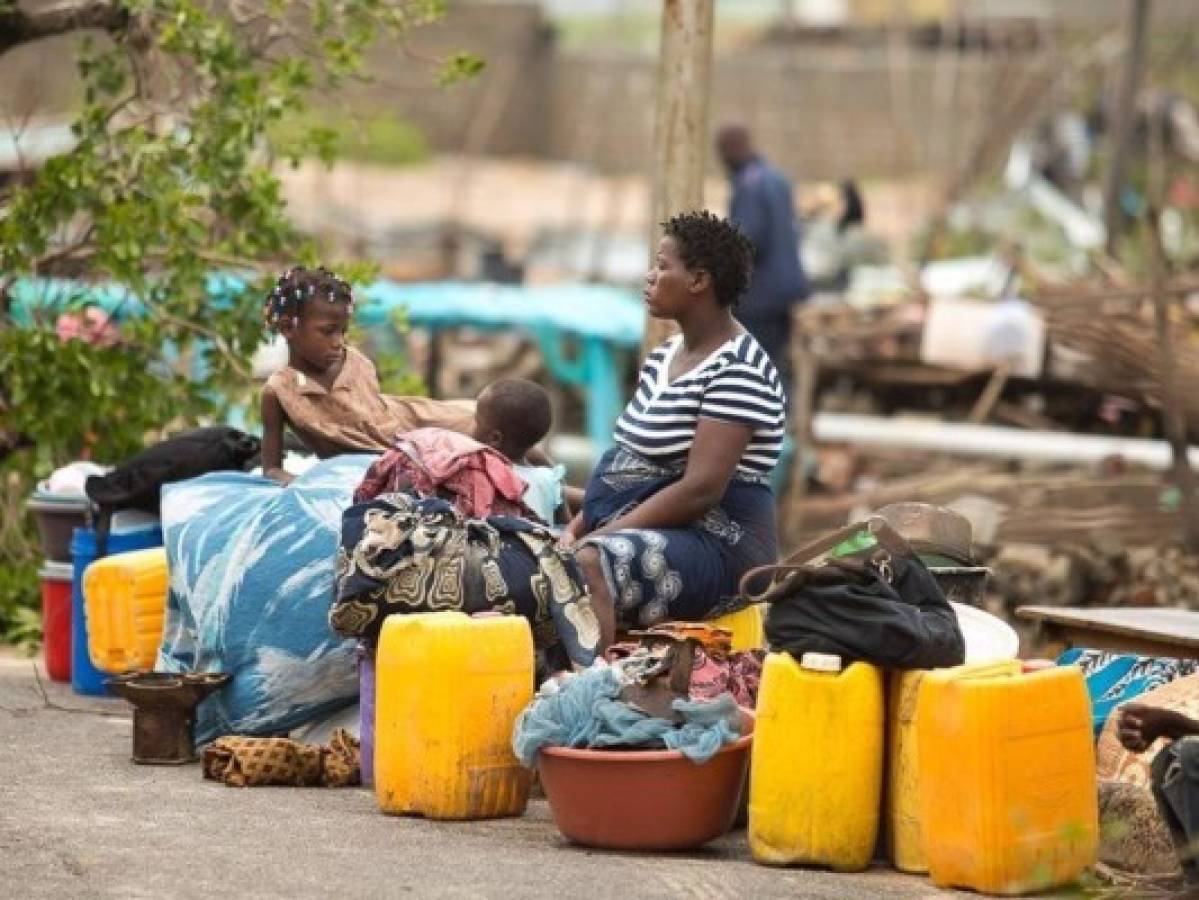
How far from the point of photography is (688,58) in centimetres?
936

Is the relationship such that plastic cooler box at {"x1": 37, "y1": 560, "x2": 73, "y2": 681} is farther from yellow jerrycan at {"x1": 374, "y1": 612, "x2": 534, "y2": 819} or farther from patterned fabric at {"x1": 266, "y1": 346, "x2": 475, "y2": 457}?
yellow jerrycan at {"x1": 374, "y1": 612, "x2": 534, "y2": 819}

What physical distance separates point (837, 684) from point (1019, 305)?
31.0ft

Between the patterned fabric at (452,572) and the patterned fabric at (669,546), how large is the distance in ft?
0.49

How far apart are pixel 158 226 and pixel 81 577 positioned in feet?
5.55

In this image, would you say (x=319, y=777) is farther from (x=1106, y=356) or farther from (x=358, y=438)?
(x=1106, y=356)

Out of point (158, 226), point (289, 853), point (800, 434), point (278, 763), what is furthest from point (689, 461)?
point (800, 434)

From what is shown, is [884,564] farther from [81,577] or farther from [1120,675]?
[81,577]

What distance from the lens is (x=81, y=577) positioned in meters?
8.81

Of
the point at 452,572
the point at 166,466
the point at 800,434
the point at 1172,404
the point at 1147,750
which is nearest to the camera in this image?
the point at 1147,750

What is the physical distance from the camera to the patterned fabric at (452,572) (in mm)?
6902

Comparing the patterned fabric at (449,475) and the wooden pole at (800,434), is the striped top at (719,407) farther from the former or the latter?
the wooden pole at (800,434)

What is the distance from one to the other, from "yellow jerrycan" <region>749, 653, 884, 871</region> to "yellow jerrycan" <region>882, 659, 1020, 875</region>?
46mm

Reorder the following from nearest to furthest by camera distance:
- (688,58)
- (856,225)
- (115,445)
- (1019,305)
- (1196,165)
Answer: (688,58)
(115,445)
(1019,305)
(856,225)
(1196,165)

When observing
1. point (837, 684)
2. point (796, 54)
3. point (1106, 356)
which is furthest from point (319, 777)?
point (796, 54)
